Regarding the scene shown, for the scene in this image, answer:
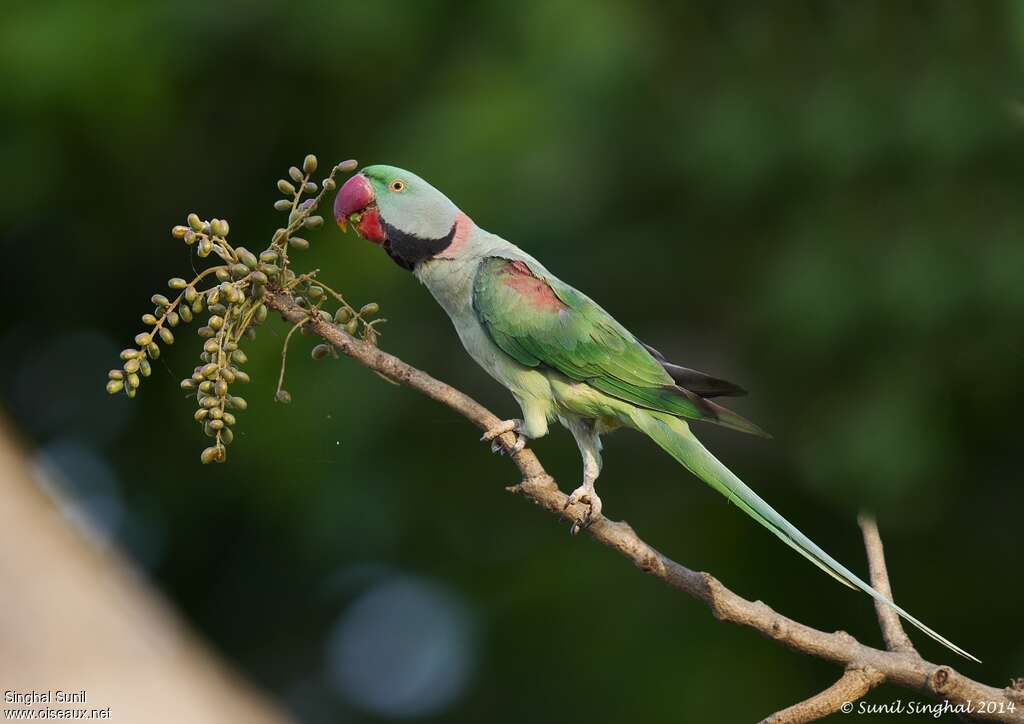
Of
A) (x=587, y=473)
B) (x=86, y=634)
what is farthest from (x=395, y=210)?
(x=86, y=634)

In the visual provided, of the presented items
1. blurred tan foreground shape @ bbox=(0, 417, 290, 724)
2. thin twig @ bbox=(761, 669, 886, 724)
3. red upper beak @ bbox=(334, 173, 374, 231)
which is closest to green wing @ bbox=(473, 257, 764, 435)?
red upper beak @ bbox=(334, 173, 374, 231)

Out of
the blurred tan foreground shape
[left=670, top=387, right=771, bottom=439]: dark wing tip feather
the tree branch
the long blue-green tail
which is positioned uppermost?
[left=670, top=387, right=771, bottom=439]: dark wing tip feather

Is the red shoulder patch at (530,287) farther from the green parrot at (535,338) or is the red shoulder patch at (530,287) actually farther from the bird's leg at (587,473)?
the bird's leg at (587,473)

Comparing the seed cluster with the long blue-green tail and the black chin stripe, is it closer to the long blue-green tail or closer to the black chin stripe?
the black chin stripe

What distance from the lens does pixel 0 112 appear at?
447 centimetres

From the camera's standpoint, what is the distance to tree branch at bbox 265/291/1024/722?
1.79m

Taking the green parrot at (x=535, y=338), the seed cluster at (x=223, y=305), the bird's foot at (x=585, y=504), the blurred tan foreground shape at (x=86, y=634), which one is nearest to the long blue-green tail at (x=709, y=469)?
the green parrot at (x=535, y=338)

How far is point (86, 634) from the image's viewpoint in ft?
9.29

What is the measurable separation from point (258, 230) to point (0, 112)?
118 cm

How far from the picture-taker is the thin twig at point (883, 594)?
191 centimetres

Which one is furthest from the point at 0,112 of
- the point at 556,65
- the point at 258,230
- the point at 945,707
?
the point at 945,707

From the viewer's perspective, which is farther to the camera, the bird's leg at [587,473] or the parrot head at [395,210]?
the parrot head at [395,210]

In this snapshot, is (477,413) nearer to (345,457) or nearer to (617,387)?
(617,387)

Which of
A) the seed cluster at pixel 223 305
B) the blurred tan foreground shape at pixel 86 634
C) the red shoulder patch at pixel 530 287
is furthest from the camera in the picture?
the blurred tan foreground shape at pixel 86 634
